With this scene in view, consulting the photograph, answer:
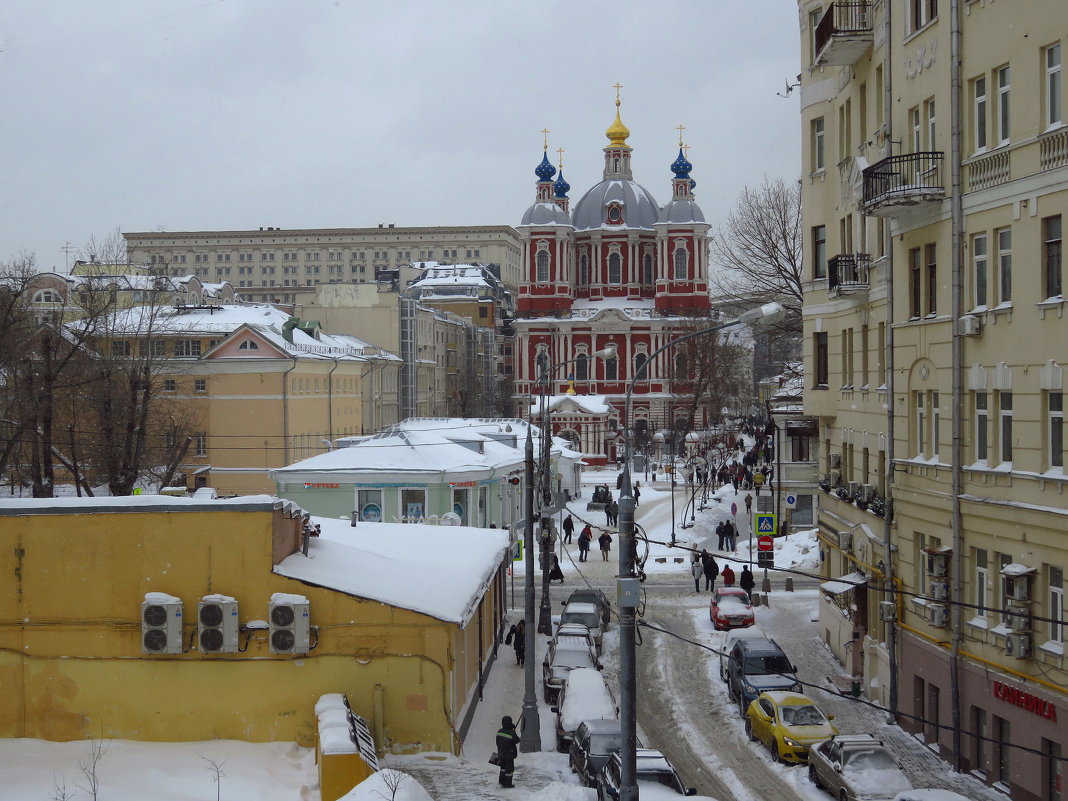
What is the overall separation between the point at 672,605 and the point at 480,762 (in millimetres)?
17516

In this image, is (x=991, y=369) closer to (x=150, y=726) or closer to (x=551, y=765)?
(x=551, y=765)

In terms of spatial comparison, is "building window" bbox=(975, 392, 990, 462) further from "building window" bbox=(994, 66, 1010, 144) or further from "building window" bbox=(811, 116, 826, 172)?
"building window" bbox=(811, 116, 826, 172)

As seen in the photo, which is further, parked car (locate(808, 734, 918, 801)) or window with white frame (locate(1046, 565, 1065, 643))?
parked car (locate(808, 734, 918, 801))

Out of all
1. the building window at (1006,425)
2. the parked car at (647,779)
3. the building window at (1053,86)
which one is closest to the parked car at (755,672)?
the parked car at (647,779)

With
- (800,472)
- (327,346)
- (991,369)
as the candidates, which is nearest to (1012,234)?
(991,369)

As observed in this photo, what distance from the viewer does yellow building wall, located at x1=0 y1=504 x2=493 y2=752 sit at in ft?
51.8

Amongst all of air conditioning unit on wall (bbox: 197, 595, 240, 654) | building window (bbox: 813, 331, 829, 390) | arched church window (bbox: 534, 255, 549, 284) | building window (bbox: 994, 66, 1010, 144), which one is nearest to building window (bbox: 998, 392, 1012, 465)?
building window (bbox: 994, 66, 1010, 144)

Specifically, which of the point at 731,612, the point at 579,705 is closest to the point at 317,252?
the point at 731,612

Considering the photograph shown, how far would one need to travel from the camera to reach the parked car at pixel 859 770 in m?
16.3

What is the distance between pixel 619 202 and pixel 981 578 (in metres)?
77.2

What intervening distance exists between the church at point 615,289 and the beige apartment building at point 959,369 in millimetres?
62081

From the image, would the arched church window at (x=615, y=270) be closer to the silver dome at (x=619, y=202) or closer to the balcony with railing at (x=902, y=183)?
the silver dome at (x=619, y=202)

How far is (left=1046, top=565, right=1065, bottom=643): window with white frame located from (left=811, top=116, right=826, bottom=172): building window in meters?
14.0

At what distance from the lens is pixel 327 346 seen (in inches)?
2514
